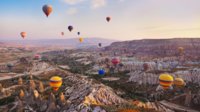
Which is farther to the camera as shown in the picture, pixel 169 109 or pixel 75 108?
pixel 169 109

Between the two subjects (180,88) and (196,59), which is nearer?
(180,88)

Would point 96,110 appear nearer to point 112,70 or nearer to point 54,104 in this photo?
point 54,104

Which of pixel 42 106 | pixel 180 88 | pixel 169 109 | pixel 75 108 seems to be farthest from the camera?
pixel 180 88

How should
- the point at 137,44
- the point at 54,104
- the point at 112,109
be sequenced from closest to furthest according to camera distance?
the point at 112,109 → the point at 54,104 → the point at 137,44

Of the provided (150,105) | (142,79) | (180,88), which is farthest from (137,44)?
(150,105)

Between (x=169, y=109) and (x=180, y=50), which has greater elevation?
(x=180, y=50)

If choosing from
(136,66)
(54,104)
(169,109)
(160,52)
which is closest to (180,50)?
(160,52)

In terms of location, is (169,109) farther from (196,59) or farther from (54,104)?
(196,59)

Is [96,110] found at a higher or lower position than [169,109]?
higher

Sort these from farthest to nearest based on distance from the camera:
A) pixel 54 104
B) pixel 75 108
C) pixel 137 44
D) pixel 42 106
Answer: pixel 137 44 < pixel 42 106 < pixel 54 104 < pixel 75 108
